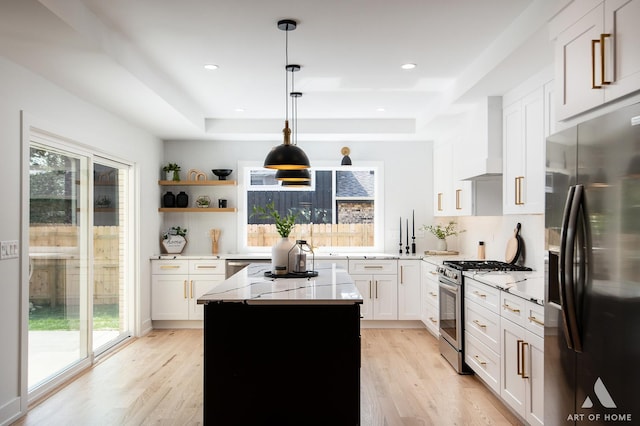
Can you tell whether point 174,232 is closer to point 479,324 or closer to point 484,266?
point 484,266

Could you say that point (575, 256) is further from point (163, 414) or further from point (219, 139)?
point (219, 139)

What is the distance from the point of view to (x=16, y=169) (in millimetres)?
3291

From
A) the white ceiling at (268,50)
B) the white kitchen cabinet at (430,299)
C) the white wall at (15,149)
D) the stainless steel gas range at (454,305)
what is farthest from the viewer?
the white kitchen cabinet at (430,299)

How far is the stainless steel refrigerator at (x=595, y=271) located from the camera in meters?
1.70

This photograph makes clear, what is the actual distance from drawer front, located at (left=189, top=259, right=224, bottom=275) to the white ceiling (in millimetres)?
1706

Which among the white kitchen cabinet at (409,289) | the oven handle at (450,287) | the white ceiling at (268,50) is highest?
the white ceiling at (268,50)

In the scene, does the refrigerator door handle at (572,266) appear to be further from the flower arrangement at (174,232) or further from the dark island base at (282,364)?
the flower arrangement at (174,232)

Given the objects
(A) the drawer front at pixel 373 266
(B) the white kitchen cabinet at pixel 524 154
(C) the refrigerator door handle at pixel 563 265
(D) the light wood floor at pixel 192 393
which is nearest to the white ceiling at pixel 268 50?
(B) the white kitchen cabinet at pixel 524 154

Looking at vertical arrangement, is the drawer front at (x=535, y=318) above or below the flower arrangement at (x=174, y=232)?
below

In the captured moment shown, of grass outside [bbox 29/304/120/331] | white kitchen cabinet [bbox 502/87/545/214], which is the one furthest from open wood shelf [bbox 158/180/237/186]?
white kitchen cabinet [bbox 502/87/545/214]

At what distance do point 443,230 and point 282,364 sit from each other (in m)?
4.00

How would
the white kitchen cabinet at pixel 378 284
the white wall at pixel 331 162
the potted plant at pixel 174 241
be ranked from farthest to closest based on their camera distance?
the white wall at pixel 331 162, the potted plant at pixel 174 241, the white kitchen cabinet at pixel 378 284

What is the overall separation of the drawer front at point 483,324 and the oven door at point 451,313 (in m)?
0.12

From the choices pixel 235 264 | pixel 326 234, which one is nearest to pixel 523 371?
pixel 235 264
